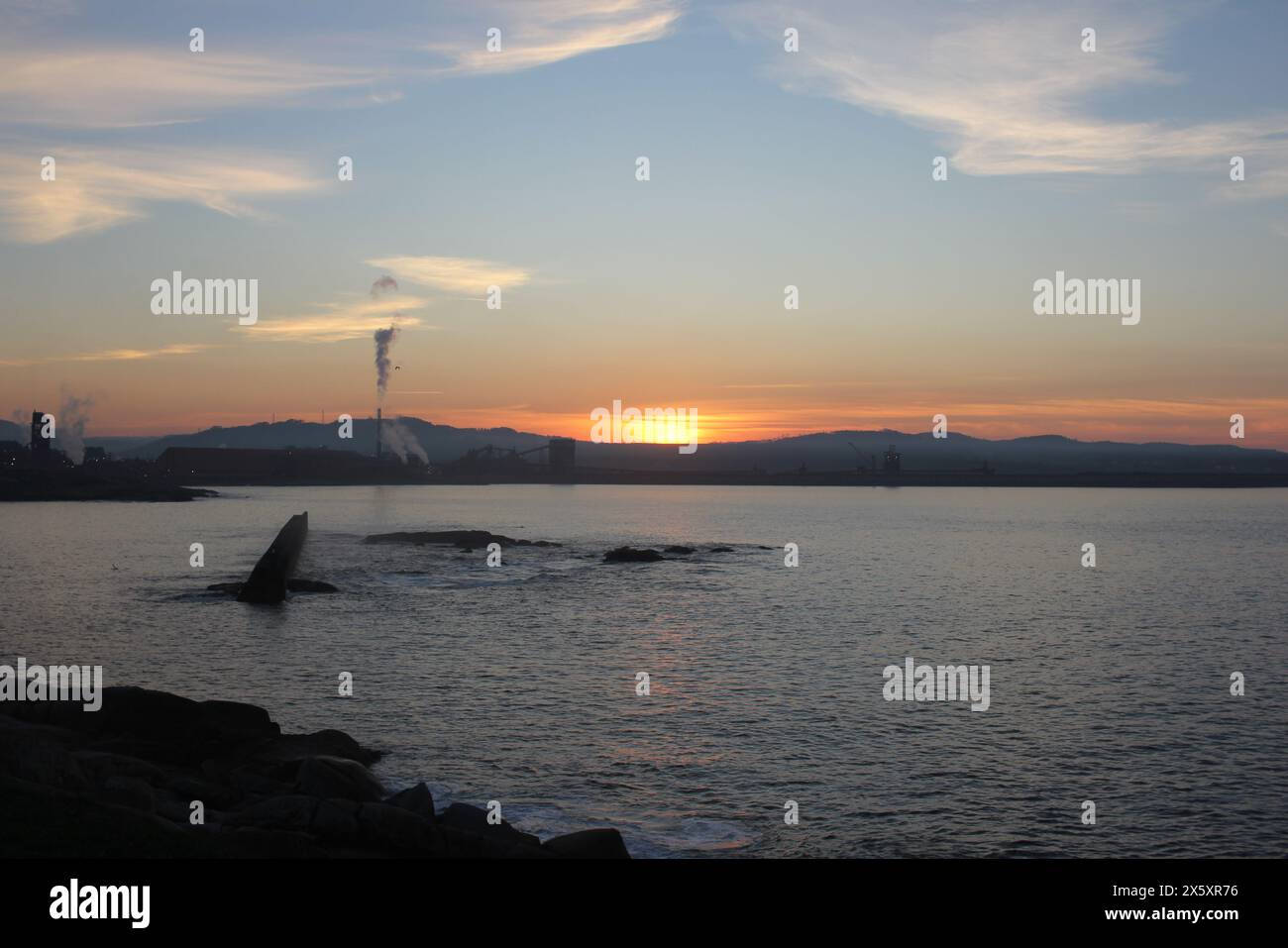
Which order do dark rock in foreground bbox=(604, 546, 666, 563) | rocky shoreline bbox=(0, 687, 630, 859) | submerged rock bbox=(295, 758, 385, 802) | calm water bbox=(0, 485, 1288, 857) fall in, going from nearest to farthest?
rocky shoreline bbox=(0, 687, 630, 859) → submerged rock bbox=(295, 758, 385, 802) → calm water bbox=(0, 485, 1288, 857) → dark rock in foreground bbox=(604, 546, 666, 563)

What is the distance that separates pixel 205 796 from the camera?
18.7m

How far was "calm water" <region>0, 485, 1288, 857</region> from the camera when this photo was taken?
71.8 feet

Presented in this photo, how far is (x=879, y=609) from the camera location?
58125 millimetres

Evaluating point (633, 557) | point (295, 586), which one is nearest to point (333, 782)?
point (295, 586)

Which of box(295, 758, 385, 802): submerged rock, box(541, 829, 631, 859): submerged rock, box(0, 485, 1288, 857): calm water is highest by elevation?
box(295, 758, 385, 802): submerged rock

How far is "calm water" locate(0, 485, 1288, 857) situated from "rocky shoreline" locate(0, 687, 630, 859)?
97.5 inches

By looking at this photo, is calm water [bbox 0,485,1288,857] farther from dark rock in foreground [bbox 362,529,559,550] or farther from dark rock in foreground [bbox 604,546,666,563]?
dark rock in foreground [bbox 362,529,559,550]

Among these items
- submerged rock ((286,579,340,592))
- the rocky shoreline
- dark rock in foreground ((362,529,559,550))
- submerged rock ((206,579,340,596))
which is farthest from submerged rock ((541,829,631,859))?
dark rock in foreground ((362,529,559,550))

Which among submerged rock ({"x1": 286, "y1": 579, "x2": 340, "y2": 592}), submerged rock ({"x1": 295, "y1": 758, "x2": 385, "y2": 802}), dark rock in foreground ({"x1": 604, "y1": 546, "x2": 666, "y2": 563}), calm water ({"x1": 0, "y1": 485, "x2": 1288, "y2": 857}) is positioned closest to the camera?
submerged rock ({"x1": 295, "y1": 758, "x2": 385, "y2": 802})

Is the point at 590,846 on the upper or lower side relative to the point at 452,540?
lower

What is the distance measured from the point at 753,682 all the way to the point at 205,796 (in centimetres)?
2118

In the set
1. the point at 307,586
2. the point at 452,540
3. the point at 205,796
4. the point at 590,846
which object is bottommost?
the point at 590,846

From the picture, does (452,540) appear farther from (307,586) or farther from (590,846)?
(590,846)
